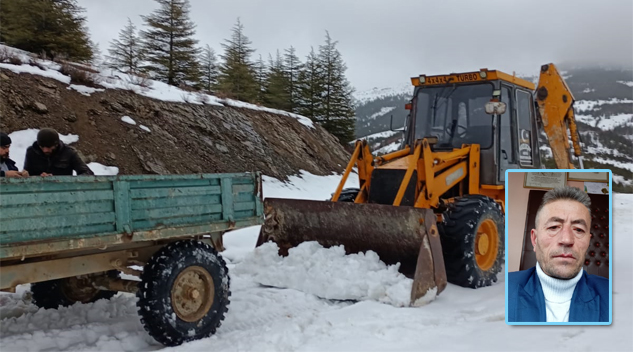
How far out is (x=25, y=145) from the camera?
372 inches

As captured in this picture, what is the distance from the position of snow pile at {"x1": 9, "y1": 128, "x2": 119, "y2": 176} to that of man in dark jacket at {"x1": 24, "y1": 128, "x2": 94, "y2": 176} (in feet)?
12.5

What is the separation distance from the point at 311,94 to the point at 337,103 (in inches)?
53.7

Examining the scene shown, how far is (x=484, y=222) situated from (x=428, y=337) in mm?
2482

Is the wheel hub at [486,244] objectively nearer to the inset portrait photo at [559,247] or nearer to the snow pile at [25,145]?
the inset portrait photo at [559,247]

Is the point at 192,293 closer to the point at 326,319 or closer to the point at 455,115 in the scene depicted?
the point at 326,319

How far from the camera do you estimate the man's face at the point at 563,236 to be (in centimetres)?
235

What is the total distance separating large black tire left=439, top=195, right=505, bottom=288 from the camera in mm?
6117

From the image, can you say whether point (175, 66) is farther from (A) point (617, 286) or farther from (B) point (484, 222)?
(A) point (617, 286)

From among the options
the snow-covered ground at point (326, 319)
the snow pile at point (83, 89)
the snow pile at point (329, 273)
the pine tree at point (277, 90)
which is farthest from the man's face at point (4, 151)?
the pine tree at point (277, 90)

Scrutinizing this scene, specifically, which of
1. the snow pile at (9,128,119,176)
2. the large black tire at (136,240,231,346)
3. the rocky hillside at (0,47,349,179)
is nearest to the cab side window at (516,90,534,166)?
the large black tire at (136,240,231,346)

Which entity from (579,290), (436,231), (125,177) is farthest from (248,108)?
(579,290)

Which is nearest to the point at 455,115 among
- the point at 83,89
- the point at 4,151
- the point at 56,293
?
the point at 56,293

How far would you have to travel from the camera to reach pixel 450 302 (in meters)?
5.67

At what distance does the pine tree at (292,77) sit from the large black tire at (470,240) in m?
18.7
